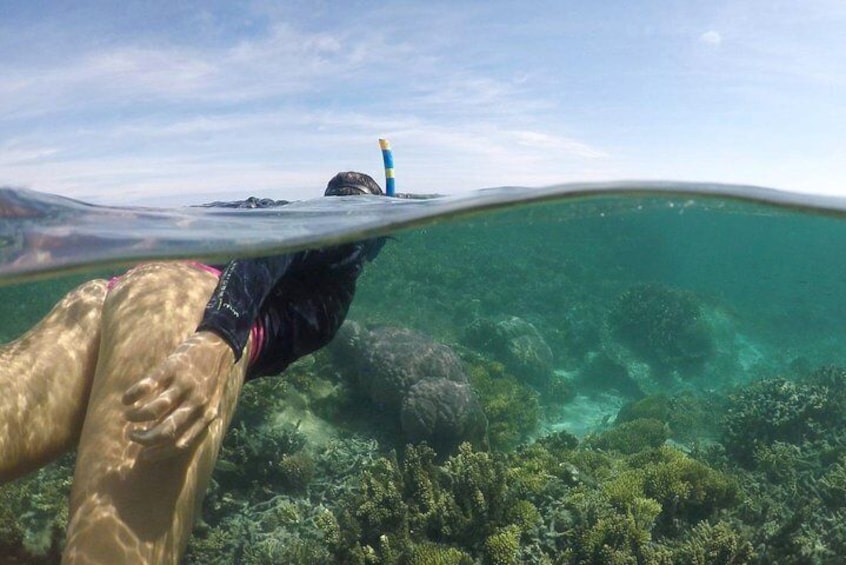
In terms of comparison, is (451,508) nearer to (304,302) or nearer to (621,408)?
(304,302)

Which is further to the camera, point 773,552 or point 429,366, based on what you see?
point 429,366

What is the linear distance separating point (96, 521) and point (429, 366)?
26.4 ft

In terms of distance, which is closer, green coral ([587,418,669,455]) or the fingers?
the fingers

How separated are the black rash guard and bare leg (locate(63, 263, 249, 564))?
0.36 metres

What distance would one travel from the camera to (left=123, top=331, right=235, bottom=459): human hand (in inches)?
95.0

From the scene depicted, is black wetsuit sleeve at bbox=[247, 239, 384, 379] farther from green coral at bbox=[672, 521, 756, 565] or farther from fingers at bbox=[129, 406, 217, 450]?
green coral at bbox=[672, 521, 756, 565]

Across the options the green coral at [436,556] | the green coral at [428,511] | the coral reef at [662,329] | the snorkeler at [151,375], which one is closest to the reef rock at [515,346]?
the coral reef at [662,329]

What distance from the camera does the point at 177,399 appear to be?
247 centimetres

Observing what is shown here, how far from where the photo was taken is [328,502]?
774 centimetres

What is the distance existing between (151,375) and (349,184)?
3.14 meters

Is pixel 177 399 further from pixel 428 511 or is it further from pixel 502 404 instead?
pixel 502 404

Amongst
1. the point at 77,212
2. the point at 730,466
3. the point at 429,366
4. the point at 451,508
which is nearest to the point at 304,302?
the point at 451,508

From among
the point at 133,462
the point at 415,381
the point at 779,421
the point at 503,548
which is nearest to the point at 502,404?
the point at 415,381

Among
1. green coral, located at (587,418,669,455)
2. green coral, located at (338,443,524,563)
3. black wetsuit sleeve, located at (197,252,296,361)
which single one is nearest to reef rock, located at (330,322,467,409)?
green coral, located at (338,443,524,563)
